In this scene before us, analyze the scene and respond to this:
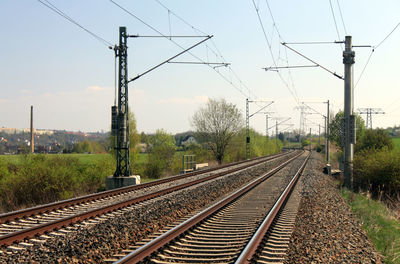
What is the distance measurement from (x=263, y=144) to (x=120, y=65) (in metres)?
63.1

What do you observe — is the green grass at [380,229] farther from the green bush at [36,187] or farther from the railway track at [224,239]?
the green bush at [36,187]

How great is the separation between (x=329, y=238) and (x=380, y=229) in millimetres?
2998

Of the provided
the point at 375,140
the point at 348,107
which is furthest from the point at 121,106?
the point at 375,140

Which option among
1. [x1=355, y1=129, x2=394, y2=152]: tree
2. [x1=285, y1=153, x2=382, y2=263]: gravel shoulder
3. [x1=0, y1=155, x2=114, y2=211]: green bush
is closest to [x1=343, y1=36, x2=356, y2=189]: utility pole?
Answer: [x1=285, y1=153, x2=382, y2=263]: gravel shoulder

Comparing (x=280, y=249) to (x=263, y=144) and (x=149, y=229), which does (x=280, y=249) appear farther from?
(x=263, y=144)

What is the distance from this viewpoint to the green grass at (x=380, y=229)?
337 inches

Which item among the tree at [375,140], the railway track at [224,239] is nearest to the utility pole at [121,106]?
the railway track at [224,239]

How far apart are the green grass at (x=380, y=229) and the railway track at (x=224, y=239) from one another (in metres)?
2.02

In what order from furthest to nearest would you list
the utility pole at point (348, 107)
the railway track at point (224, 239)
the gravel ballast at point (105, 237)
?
the utility pole at point (348, 107) → the gravel ballast at point (105, 237) → the railway track at point (224, 239)

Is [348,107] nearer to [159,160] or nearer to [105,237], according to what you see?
[105,237]

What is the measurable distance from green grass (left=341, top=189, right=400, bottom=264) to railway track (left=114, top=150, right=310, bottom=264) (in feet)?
6.64

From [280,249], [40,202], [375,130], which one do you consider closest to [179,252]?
[280,249]

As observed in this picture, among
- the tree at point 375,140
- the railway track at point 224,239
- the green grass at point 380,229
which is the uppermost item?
the tree at point 375,140

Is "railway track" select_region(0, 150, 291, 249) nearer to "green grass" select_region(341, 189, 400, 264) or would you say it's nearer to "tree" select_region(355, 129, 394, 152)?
"green grass" select_region(341, 189, 400, 264)
